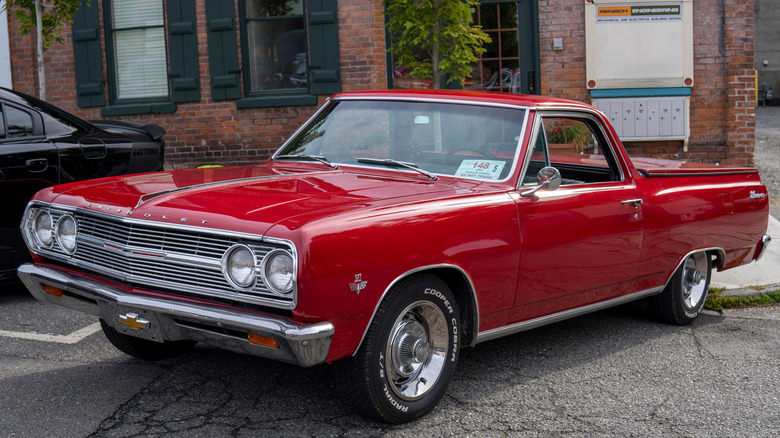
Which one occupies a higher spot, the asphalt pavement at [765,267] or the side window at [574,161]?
the side window at [574,161]

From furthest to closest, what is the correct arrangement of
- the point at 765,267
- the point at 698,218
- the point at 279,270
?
the point at 765,267 < the point at 698,218 < the point at 279,270

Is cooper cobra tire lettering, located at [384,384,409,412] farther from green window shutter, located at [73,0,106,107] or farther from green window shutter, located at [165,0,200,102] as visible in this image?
green window shutter, located at [73,0,106,107]

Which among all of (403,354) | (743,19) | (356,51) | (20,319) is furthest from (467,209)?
(743,19)

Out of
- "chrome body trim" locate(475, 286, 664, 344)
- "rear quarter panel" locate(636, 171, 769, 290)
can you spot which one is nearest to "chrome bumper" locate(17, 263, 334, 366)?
"chrome body trim" locate(475, 286, 664, 344)

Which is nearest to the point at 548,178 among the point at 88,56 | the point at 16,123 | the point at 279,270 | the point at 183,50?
the point at 279,270

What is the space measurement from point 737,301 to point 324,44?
21.5 ft

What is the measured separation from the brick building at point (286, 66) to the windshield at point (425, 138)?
6401 millimetres

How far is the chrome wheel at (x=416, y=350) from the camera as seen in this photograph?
3.84 meters

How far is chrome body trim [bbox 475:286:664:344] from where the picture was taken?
436 cm

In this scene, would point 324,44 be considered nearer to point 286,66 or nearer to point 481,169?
point 286,66

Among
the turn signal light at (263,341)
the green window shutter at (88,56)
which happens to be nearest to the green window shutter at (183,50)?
the green window shutter at (88,56)

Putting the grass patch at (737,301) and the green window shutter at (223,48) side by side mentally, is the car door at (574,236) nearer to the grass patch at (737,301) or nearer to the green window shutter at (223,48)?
the grass patch at (737,301)

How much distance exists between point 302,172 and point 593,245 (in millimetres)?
1623

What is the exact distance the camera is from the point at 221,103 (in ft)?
38.8
